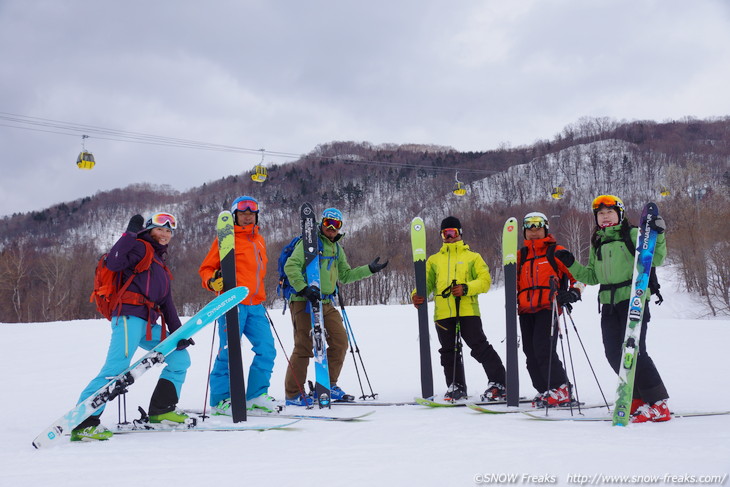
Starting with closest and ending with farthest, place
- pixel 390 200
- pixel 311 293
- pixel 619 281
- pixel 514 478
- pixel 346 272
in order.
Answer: pixel 514 478 → pixel 619 281 → pixel 311 293 → pixel 346 272 → pixel 390 200

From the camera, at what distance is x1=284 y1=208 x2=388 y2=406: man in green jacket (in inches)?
194

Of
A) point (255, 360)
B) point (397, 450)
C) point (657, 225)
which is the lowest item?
point (397, 450)

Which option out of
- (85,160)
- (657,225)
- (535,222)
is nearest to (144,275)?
(535,222)

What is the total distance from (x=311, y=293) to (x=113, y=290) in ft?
5.64

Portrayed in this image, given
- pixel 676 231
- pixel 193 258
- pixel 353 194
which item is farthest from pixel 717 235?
pixel 353 194

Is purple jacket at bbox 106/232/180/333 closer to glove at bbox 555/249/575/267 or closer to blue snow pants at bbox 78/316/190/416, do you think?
blue snow pants at bbox 78/316/190/416

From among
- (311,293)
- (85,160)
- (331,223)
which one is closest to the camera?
(311,293)

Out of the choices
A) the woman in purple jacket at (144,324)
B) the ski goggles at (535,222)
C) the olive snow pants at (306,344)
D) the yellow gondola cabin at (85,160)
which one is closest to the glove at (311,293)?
the olive snow pants at (306,344)

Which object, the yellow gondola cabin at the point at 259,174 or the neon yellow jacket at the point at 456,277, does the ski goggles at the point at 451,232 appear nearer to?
the neon yellow jacket at the point at 456,277

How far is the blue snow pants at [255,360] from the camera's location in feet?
14.6

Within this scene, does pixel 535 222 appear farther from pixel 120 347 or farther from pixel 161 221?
pixel 120 347

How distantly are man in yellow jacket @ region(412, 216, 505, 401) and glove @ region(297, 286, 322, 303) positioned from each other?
97cm

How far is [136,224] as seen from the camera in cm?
384

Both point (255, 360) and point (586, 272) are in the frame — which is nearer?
point (586, 272)
